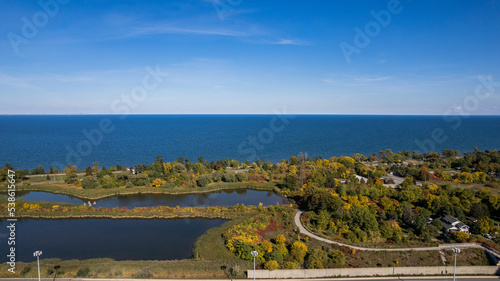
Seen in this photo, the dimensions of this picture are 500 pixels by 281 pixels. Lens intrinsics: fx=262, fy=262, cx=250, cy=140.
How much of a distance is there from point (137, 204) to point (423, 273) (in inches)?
1402

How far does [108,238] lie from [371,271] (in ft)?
85.9

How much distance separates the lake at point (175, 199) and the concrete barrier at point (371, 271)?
60.6ft

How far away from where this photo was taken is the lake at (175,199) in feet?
128

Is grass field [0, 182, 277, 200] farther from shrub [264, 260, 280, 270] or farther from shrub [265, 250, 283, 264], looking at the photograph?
shrub [264, 260, 280, 270]

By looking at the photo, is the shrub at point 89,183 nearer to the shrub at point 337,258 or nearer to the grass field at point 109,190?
the grass field at point 109,190

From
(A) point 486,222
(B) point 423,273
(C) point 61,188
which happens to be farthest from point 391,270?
(C) point 61,188

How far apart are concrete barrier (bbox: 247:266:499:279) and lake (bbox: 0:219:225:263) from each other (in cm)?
884

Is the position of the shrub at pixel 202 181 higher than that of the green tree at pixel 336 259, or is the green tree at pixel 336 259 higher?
the shrub at pixel 202 181

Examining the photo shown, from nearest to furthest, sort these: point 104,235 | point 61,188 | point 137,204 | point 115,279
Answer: point 115,279
point 104,235
point 137,204
point 61,188

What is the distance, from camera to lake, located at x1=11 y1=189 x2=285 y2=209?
128 ft

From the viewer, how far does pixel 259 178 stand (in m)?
50.5

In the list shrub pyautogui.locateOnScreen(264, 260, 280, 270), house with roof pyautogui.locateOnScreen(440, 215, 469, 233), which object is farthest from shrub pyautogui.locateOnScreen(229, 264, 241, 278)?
house with roof pyautogui.locateOnScreen(440, 215, 469, 233)

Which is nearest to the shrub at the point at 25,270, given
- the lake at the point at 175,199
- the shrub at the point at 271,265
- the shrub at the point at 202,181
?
the lake at the point at 175,199

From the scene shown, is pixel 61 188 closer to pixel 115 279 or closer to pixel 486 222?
pixel 115 279
